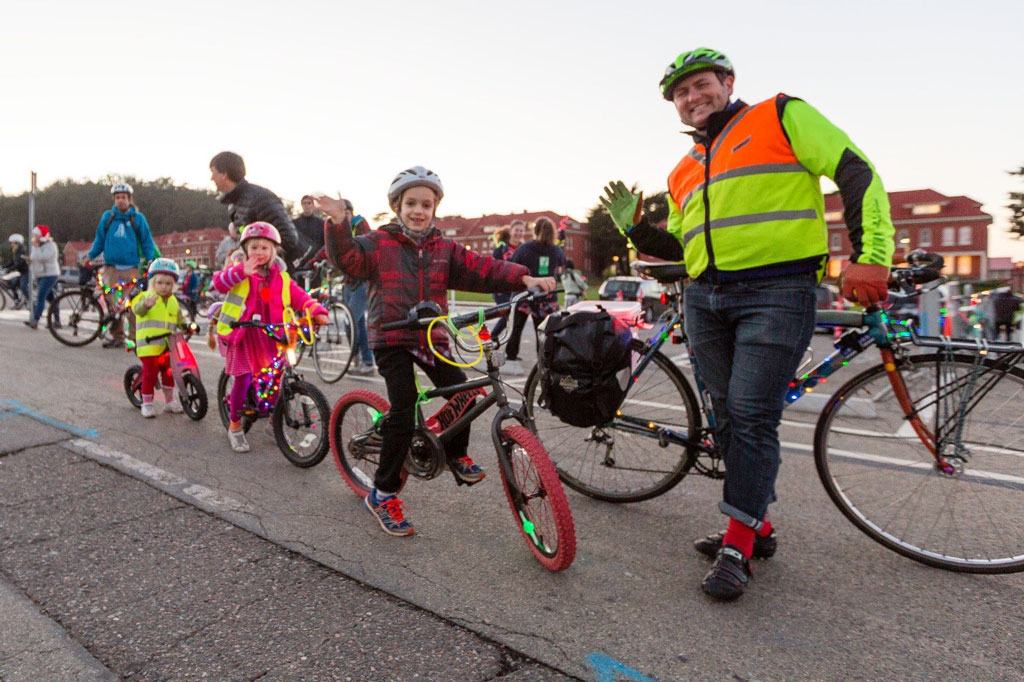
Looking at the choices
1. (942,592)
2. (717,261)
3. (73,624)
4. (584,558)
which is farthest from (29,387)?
(942,592)

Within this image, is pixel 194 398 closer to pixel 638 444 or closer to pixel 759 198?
pixel 638 444

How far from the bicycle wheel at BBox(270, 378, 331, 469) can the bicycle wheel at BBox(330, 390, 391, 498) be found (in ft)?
1.10

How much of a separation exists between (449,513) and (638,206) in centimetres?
179

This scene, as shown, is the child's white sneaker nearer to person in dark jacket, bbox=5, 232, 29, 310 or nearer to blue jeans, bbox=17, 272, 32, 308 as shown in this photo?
person in dark jacket, bbox=5, 232, 29, 310

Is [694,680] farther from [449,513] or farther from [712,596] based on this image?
[449,513]

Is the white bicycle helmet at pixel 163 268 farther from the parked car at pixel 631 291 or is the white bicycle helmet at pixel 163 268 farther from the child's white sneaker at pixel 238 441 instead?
the parked car at pixel 631 291

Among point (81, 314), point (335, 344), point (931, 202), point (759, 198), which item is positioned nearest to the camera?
point (759, 198)

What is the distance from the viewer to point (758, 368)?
2.64 m

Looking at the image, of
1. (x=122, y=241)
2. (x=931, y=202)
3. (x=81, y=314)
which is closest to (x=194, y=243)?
(x=931, y=202)

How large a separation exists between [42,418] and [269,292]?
2365 millimetres

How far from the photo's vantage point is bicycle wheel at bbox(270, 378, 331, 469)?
13.9 feet

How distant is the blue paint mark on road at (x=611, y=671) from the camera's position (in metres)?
2.09

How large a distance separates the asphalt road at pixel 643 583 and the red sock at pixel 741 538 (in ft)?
0.53

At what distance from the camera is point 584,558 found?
298cm
